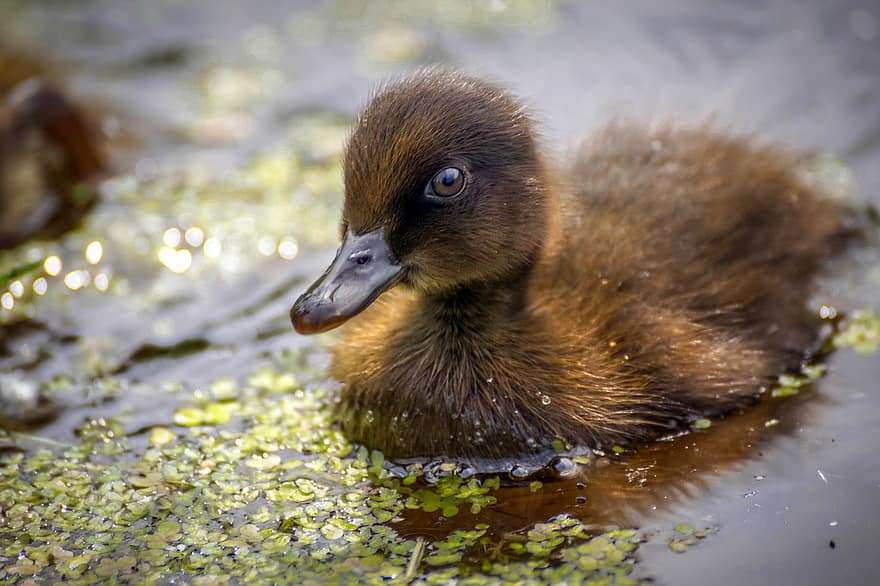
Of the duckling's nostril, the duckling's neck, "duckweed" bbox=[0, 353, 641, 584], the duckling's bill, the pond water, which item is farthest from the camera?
the duckling's neck

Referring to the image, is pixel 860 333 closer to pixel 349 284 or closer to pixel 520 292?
pixel 520 292

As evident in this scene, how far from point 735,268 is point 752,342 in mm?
332

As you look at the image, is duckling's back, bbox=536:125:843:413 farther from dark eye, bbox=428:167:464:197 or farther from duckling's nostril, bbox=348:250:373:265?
duckling's nostril, bbox=348:250:373:265

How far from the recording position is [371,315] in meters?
4.89

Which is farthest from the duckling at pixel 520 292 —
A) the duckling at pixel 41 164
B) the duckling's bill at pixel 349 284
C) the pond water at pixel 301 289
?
the duckling at pixel 41 164

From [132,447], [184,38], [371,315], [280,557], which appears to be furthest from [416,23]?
[280,557]

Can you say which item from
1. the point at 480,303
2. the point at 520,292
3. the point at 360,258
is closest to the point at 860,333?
the point at 520,292

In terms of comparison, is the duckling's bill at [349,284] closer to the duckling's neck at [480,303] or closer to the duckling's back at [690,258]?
the duckling's neck at [480,303]

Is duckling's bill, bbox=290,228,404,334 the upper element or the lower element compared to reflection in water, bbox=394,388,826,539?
upper

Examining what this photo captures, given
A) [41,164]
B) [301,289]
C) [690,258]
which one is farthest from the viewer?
[41,164]

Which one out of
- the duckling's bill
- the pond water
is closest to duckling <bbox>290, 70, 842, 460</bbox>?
the duckling's bill

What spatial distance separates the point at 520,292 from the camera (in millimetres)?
4551

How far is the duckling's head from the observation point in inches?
164

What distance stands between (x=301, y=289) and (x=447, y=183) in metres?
2.06
